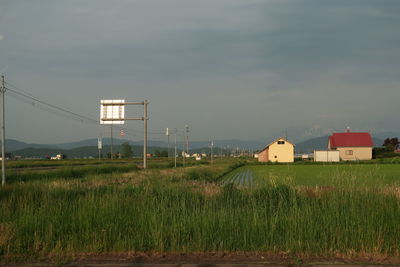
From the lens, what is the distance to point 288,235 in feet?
23.1

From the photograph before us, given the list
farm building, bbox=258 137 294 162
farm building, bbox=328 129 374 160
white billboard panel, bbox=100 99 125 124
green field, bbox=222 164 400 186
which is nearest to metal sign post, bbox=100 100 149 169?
white billboard panel, bbox=100 99 125 124

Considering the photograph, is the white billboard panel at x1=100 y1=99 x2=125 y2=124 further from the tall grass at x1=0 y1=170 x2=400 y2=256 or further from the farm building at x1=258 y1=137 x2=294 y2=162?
the farm building at x1=258 y1=137 x2=294 y2=162

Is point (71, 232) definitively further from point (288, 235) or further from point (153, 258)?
point (288, 235)

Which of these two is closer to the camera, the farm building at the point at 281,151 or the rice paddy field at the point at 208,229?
the rice paddy field at the point at 208,229

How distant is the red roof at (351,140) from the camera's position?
82625mm

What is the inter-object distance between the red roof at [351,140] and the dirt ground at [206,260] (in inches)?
3219

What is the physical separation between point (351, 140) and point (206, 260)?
8454 centimetres

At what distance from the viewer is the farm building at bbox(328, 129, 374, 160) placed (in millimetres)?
81625

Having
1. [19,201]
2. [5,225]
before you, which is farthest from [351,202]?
[19,201]

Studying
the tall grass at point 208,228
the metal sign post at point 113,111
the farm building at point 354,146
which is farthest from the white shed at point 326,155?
the tall grass at point 208,228

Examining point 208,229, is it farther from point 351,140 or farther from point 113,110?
point 351,140

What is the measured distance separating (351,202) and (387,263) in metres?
1.70

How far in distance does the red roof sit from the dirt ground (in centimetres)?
8177

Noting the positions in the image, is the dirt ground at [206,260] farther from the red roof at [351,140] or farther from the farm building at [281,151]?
the red roof at [351,140]
